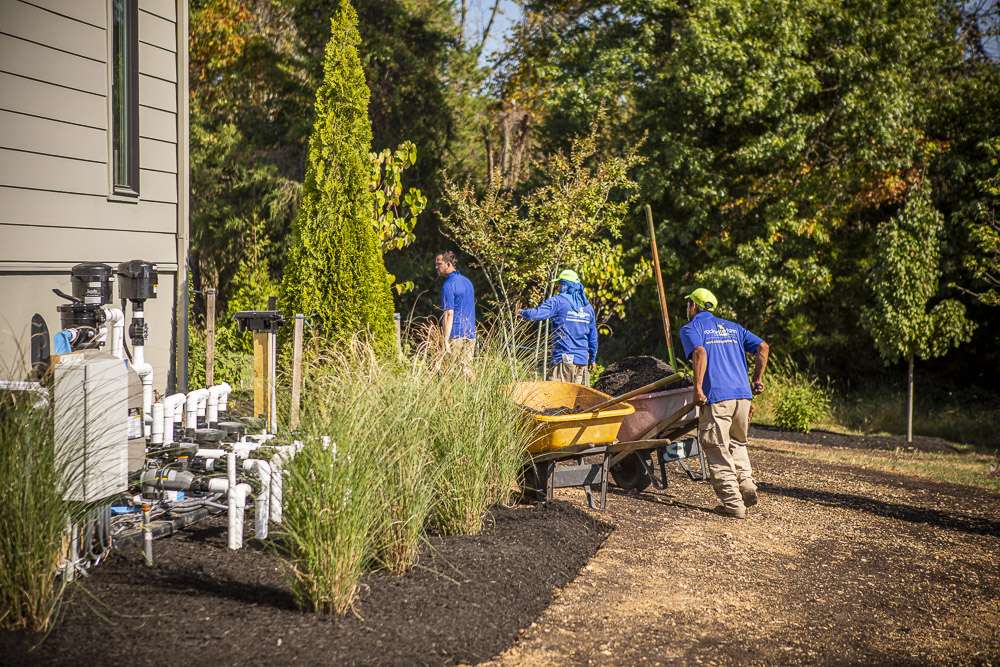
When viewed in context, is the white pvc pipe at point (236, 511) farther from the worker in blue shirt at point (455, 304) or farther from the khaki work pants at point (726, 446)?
the worker in blue shirt at point (455, 304)

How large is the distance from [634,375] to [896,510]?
2405 mm

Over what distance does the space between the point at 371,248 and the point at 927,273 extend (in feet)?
27.5

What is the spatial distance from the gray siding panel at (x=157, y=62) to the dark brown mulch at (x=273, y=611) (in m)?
4.58

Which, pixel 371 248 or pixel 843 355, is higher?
pixel 371 248

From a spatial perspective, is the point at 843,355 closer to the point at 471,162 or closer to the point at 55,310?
the point at 471,162

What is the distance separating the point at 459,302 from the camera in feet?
29.5

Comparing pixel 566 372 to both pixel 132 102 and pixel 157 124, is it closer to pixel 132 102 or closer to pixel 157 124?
pixel 157 124

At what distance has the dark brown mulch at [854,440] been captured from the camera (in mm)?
12666

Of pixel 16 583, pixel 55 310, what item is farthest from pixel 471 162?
pixel 16 583

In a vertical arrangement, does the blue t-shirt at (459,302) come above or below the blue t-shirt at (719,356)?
above

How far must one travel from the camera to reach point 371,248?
9.88 meters

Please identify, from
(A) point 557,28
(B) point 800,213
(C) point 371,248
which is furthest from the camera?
(A) point 557,28

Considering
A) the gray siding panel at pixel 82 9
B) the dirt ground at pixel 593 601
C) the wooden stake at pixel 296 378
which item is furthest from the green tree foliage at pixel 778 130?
the gray siding panel at pixel 82 9

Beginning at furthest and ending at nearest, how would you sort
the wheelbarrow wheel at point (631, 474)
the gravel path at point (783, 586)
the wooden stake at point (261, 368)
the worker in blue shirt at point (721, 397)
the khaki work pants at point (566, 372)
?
the khaki work pants at point (566, 372) < the wheelbarrow wheel at point (631, 474) < the wooden stake at point (261, 368) < the worker in blue shirt at point (721, 397) < the gravel path at point (783, 586)
